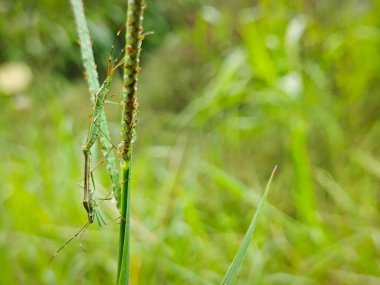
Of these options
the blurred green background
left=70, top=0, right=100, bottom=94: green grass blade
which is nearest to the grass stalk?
left=70, top=0, right=100, bottom=94: green grass blade

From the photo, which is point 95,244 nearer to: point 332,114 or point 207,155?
point 207,155

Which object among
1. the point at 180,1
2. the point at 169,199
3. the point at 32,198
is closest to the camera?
the point at 169,199

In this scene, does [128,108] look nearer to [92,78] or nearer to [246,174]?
[92,78]

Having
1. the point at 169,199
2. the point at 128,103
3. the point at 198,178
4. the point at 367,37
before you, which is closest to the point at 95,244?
the point at 169,199

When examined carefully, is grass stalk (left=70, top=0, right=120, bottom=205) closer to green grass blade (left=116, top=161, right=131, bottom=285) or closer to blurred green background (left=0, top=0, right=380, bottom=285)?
green grass blade (left=116, top=161, right=131, bottom=285)

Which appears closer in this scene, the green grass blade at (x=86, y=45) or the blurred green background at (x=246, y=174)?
the green grass blade at (x=86, y=45)

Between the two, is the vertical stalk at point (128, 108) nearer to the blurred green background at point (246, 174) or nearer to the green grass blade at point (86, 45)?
the green grass blade at point (86, 45)

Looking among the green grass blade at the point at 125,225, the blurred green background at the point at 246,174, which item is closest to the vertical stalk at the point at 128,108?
the green grass blade at the point at 125,225
